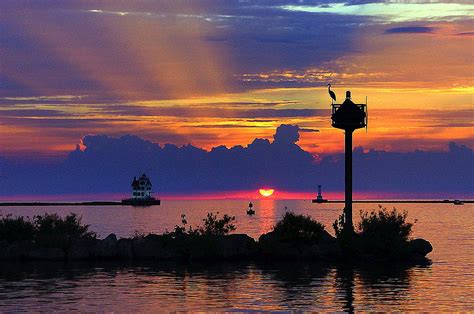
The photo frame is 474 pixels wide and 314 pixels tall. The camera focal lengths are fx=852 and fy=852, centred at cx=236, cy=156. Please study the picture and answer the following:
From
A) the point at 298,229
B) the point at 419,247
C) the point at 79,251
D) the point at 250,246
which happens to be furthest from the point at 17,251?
the point at 419,247

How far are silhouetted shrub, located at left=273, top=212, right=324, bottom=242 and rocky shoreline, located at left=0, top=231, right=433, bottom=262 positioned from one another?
1.13 feet

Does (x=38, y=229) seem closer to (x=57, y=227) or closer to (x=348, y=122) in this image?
(x=57, y=227)

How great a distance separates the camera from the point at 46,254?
57594 millimetres

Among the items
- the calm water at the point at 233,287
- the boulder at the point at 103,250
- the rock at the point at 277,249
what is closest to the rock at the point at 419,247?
the calm water at the point at 233,287

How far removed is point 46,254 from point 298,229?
17200 millimetres

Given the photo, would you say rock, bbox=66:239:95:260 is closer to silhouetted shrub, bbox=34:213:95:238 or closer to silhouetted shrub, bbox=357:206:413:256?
silhouetted shrub, bbox=34:213:95:238

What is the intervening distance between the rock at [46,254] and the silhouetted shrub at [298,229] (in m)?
14.9

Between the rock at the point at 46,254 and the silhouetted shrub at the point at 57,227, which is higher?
the silhouetted shrub at the point at 57,227

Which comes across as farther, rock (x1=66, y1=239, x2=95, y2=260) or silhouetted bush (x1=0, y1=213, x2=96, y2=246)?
silhouetted bush (x1=0, y1=213, x2=96, y2=246)

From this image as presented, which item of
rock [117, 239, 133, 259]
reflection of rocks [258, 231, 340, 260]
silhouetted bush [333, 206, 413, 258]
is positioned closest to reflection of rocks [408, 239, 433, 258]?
silhouetted bush [333, 206, 413, 258]

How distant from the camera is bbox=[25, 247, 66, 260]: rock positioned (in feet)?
189

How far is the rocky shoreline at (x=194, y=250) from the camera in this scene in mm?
57562

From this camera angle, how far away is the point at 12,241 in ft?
200

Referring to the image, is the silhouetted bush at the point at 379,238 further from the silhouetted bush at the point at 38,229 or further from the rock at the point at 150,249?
the silhouetted bush at the point at 38,229
